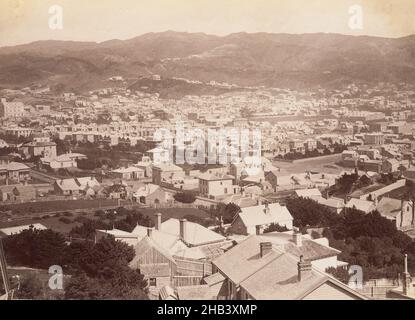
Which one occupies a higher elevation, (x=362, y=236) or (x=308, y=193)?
(x=308, y=193)

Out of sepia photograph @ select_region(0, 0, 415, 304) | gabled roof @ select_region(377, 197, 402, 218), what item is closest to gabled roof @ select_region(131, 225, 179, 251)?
sepia photograph @ select_region(0, 0, 415, 304)

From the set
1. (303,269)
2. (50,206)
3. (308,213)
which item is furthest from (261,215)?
(50,206)

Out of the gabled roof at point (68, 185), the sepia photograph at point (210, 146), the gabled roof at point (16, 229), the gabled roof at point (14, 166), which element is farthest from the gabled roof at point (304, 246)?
the gabled roof at point (14, 166)

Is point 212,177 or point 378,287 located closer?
point 378,287

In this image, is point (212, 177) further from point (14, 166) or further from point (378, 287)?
point (14, 166)

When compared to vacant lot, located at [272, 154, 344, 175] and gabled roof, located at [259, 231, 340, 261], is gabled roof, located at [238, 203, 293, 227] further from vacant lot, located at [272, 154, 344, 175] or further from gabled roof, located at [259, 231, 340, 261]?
vacant lot, located at [272, 154, 344, 175]
